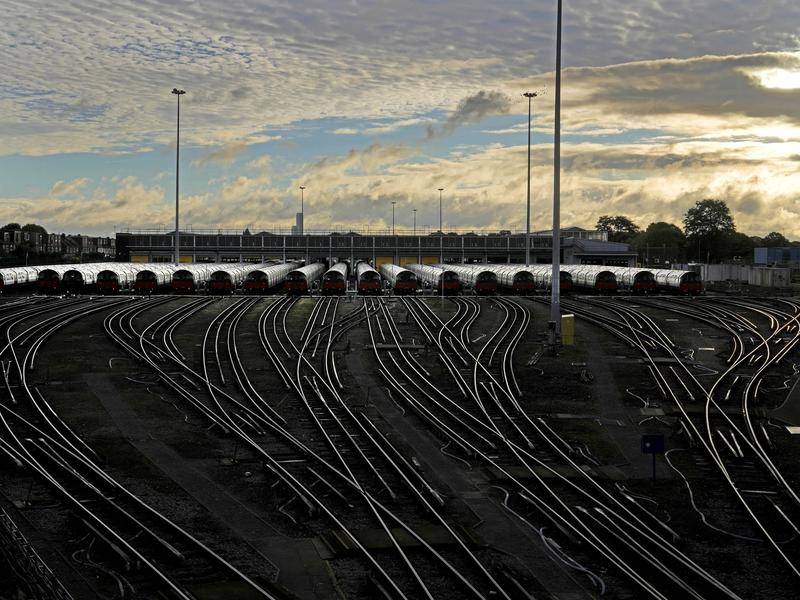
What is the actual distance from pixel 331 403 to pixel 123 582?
13.0 meters

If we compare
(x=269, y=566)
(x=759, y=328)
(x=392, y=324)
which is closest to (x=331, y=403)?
(x=269, y=566)

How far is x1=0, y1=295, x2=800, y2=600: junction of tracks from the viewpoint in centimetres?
1275

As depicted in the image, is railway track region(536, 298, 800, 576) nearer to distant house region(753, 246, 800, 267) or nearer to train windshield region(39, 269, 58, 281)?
train windshield region(39, 269, 58, 281)

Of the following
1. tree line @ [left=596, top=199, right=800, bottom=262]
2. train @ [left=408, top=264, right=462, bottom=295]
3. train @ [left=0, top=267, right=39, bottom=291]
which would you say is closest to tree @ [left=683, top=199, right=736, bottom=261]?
tree line @ [left=596, top=199, right=800, bottom=262]

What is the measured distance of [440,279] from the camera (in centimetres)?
6456

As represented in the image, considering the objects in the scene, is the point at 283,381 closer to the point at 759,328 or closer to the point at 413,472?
the point at 413,472

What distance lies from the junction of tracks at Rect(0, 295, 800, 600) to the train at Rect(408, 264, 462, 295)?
22032 mm

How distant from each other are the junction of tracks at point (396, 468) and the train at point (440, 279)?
2203 centimetres

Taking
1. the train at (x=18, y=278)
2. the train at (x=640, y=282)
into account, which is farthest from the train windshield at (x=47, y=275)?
the train at (x=640, y=282)

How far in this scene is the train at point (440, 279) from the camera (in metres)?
64.4

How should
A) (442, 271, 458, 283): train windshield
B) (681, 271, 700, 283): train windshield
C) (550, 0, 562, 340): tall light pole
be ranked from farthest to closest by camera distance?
1. (442, 271, 458, 283): train windshield
2. (681, 271, 700, 283): train windshield
3. (550, 0, 562, 340): tall light pole

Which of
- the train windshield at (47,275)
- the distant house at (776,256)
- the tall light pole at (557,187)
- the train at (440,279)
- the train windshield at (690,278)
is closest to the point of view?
the tall light pole at (557,187)

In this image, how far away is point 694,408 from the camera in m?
24.9

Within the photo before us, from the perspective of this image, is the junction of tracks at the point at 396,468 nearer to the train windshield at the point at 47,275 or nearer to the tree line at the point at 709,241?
the train windshield at the point at 47,275
